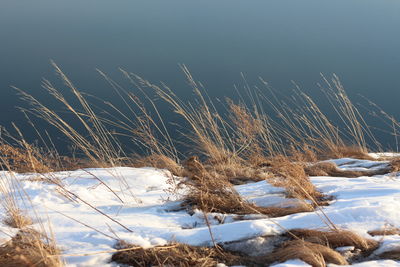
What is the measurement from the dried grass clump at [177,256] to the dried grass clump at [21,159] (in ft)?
3.08

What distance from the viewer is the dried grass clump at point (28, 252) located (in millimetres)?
1791

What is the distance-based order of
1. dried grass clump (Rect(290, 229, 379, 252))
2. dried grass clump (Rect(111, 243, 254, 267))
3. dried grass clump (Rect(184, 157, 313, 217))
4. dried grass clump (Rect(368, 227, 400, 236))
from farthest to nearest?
dried grass clump (Rect(184, 157, 313, 217)) → dried grass clump (Rect(368, 227, 400, 236)) → dried grass clump (Rect(290, 229, 379, 252)) → dried grass clump (Rect(111, 243, 254, 267))

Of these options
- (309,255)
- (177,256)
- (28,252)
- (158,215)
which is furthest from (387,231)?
(28,252)

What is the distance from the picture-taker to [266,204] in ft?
8.81

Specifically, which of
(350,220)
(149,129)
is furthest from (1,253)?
(149,129)

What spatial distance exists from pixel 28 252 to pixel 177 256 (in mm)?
609

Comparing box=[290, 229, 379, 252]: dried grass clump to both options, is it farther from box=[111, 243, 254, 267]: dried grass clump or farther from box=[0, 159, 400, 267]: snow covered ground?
box=[111, 243, 254, 267]: dried grass clump

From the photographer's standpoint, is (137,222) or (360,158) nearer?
(137,222)

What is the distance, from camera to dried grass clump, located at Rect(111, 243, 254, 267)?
75.2 inches

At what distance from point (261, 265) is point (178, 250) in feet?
1.16

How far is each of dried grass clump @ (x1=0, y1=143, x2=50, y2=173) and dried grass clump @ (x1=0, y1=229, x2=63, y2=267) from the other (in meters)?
0.61

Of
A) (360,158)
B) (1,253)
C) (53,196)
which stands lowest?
(360,158)

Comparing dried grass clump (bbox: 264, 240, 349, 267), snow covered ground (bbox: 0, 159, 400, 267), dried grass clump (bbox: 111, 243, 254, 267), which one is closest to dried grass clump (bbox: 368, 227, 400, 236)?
snow covered ground (bbox: 0, 159, 400, 267)

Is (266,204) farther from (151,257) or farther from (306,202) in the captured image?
(151,257)
